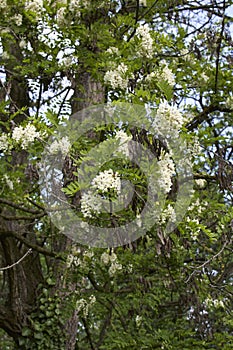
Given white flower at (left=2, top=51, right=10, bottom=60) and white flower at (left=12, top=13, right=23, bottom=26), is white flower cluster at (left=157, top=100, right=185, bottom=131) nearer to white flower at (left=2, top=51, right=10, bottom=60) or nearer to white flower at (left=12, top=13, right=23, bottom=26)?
white flower at (left=12, top=13, right=23, bottom=26)

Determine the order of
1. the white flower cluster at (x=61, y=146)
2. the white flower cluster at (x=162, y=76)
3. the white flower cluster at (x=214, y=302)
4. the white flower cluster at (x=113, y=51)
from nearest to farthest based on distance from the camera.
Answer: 1. the white flower cluster at (x=61, y=146)
2. the white flower cluster at (x=162, y=76)
3. the white flower cluster at (x=113, y=51)
4. the white flower cluster at (x=214, y=302)

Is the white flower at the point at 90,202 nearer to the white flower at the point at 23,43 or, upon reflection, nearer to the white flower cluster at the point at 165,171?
the white flower cluster at the point at 165,171

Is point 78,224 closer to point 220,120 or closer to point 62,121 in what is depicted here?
point 62,121

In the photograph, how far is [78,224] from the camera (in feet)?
12.2

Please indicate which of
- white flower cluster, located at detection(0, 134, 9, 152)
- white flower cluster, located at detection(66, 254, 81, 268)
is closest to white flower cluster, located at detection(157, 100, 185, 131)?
white flower cluster, located at detection(0, 134, 9, 152)

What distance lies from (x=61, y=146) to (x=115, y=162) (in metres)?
0.28

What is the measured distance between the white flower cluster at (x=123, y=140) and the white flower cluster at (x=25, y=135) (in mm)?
545

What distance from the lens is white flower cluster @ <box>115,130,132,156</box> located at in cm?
239

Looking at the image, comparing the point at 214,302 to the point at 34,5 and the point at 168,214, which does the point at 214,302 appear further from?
the point at 34,5

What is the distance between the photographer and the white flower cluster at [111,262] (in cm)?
400

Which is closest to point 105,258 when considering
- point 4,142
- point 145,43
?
point 4,142

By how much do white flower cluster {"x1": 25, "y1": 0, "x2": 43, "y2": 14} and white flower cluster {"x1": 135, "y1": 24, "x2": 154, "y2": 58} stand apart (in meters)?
0.85

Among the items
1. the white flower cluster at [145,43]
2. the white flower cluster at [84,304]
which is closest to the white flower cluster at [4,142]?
the white flower cluster at [145,43]

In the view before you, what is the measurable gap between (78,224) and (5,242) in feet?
4.72
